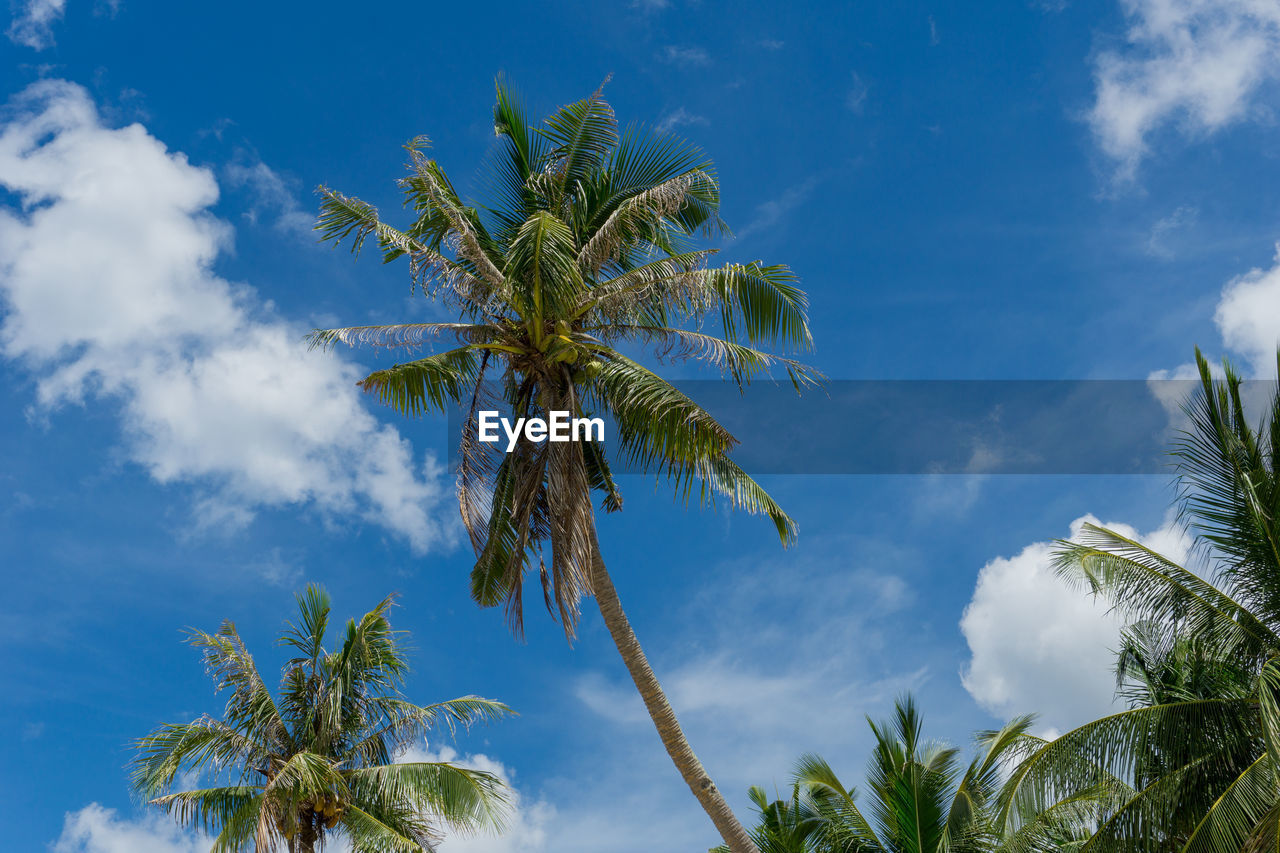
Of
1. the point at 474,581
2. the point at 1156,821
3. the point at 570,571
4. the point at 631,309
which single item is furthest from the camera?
the point at 474,581

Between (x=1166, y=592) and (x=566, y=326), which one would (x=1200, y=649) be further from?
(x=566, y=326)

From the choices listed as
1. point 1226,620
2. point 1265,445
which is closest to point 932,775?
point 1226,620

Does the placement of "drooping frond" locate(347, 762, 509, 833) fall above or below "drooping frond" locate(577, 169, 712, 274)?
below

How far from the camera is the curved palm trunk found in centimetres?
1293

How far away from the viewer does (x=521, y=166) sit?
1502 cm

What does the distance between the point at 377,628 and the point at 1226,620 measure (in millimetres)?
12586

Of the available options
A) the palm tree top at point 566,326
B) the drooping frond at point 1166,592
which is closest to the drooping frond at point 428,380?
the palm tree top at point 566,326

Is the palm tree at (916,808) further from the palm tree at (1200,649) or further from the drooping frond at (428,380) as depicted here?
the drooping frond at (428,380)

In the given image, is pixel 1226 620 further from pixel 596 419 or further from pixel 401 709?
pixel 401 709

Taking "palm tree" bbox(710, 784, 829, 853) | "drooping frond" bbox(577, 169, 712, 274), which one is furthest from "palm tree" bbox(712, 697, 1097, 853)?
"drooping frond" bbox(577, 169, 712, 274)

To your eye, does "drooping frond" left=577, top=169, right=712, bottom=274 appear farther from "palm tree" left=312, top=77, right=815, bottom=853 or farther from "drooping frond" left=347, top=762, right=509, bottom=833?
"drooping frond" left=347, top=762, right=509, bottom=833

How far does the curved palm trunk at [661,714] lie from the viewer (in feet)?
42.4

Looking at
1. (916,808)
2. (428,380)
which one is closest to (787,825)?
(916,808)

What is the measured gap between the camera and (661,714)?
1309cm
